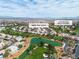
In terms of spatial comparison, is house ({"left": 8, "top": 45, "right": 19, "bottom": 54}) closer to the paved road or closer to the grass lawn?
the paved road

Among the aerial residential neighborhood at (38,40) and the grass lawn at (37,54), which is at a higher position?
the aerial residential neighborhood at (38,40)

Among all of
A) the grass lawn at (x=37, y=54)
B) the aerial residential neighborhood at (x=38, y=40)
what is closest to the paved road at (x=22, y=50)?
the aerial residential neighborhood at (x=38, y=40)

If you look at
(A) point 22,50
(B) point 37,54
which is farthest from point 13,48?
(B) point 37,54

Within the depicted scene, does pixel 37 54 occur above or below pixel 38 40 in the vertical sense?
below

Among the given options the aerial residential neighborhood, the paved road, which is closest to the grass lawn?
the aerial residential neighborhood

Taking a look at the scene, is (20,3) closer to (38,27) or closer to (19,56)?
(38,27)

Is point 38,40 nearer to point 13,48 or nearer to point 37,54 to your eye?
point 37,54

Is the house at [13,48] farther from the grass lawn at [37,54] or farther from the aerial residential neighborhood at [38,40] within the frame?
the grass lawn at [37,54]

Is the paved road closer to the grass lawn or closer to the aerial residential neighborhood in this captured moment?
the aerial residential neighborhood

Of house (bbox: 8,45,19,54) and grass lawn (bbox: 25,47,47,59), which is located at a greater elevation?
house (bbox: 8,45,19,54)
